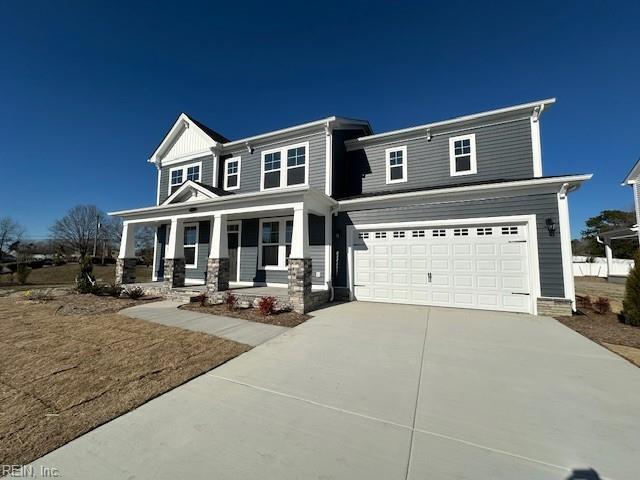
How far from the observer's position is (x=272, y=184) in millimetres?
11336

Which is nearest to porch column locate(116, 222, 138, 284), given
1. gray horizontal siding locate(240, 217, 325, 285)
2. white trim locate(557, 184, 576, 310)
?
gray horizontal siding locate(240, 217, 325, 285)

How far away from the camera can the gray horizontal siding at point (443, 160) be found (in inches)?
348

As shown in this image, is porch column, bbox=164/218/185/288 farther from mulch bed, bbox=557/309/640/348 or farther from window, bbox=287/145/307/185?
mulch bed, bbox=557/309/640/348

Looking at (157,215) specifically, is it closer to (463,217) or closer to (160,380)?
(160,380)

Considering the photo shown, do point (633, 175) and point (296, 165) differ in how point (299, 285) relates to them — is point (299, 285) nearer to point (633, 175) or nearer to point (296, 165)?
point (296, 165)

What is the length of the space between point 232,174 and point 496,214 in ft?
34.9

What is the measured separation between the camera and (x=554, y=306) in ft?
23.1

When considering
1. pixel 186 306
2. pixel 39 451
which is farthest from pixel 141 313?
pixel 39 451

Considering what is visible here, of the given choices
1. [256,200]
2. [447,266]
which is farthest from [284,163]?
[447,266]

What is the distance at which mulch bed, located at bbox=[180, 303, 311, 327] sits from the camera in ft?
21.6

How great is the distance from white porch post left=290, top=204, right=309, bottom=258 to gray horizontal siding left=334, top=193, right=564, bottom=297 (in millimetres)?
2202

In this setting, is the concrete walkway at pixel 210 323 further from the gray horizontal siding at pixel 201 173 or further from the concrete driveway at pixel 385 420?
the gray horizontal siding at pixel 201 173

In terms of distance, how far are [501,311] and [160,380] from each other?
27.6 ft

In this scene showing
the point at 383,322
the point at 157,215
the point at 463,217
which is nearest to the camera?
the point at 383,322
